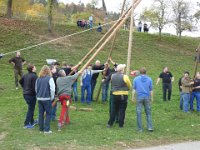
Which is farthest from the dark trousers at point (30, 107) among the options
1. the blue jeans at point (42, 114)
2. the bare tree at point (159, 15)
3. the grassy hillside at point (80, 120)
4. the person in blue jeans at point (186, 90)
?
the bare tree at point (159, 15)

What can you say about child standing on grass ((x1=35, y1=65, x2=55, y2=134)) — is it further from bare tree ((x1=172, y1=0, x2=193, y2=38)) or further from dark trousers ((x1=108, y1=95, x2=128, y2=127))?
bare tree ((x1=172, y1=0, x2=193, y2=38))

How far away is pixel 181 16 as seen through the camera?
4328cm

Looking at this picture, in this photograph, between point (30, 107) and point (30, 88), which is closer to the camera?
point (30, 88)

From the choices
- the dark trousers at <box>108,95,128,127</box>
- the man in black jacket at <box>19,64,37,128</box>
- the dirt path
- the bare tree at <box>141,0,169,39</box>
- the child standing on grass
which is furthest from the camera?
the bare tree at <box>141,0,169,39</box>

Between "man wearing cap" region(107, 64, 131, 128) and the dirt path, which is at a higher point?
"man wearing cap" region(107, 64, 131, 128)

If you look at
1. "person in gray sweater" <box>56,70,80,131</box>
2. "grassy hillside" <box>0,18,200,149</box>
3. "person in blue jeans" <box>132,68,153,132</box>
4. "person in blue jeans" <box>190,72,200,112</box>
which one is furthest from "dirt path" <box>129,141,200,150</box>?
"person in blue jeans" <box>190,72,200,112</box>

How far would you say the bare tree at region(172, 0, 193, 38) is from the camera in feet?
140

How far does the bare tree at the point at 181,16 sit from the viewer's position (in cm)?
4269

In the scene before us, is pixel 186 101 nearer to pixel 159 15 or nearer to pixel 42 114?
pixel 42 114

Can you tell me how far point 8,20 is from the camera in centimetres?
3497

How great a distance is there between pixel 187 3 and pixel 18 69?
29.5 metres

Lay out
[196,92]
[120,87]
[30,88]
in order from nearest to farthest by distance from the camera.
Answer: [30,88], [120,87], [196,92]

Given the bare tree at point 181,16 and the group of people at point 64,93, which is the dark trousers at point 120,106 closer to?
the group of people at point 64,93

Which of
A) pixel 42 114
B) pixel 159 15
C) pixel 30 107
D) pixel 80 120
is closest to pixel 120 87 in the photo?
pixel 80 120
